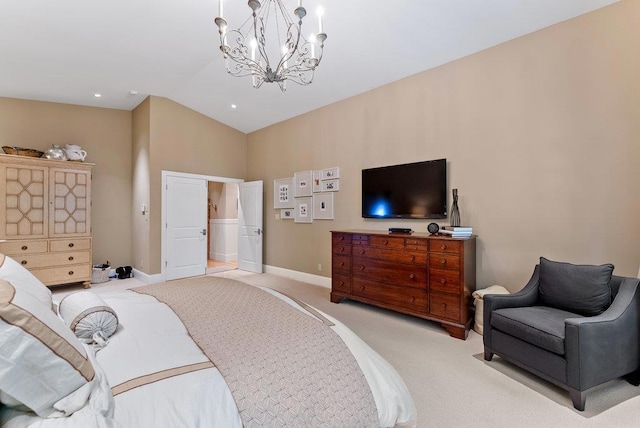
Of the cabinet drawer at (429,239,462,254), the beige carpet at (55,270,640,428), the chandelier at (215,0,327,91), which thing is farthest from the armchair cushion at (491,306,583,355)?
the chandelier at (215,0,327,91)

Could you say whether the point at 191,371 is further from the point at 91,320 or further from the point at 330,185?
the point at 330,185

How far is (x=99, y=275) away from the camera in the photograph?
5422mm

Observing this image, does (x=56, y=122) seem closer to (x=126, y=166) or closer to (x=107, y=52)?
(x=126, y=166)

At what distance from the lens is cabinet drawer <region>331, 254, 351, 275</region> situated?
4.15 metres

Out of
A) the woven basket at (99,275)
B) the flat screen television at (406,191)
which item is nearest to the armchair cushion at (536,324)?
the flat screen television at (406,191)

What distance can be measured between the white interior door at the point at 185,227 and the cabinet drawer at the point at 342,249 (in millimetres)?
3039

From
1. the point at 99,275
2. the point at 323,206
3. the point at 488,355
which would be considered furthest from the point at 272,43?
the point at 99,275

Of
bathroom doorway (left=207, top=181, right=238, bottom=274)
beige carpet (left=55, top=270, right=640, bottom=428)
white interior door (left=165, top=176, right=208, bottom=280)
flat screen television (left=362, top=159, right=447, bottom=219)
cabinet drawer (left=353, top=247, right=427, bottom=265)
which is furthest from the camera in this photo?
bathroom doorway (left=207, top=181, right=238, bottom=274)

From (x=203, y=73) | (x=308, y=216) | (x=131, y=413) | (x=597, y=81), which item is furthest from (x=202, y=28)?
(x=597, y=81)

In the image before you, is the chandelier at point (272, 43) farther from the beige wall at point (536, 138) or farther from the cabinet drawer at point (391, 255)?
the cabinet drawer at point (391, 255)

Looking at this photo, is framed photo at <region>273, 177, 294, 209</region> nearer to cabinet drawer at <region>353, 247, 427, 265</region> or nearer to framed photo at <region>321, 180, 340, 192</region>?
framed photo at <region>321, 180, 340, 192</region>

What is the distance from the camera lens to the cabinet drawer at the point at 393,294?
3.41 metres

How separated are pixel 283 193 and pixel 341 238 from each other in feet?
6.76

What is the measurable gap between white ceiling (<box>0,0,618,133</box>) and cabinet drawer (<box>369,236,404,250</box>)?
2.16 metres
